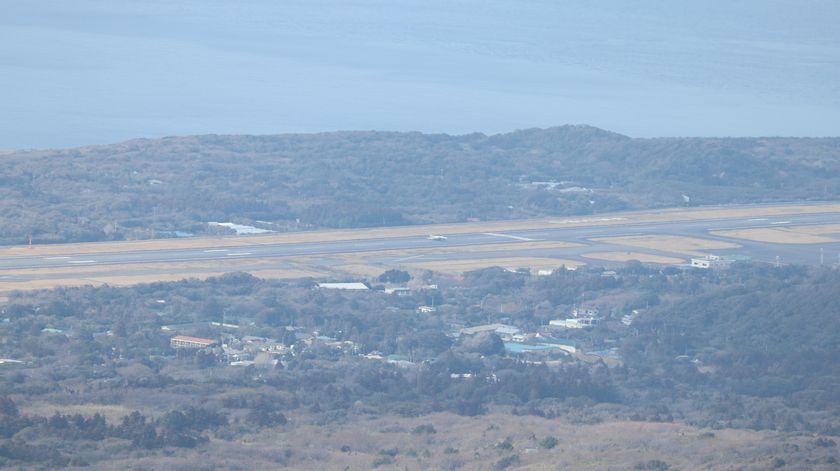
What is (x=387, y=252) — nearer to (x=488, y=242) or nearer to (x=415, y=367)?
(x=488, y=242)

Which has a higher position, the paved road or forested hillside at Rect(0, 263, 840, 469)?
the paved road

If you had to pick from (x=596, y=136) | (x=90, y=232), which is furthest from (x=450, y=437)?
(x=596, y=136)

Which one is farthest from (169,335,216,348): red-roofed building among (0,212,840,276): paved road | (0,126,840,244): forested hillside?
(0,126,840,244): forested hillside

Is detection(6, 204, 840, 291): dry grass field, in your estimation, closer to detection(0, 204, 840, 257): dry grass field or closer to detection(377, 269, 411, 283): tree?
detection(0, 204, 840, 257): dry grass field

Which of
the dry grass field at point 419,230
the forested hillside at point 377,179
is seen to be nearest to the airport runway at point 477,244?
the dry grass field at point 419,230

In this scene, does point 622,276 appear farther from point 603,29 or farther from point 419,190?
point 603,29

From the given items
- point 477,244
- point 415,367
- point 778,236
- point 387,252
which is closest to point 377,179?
point 477,244
